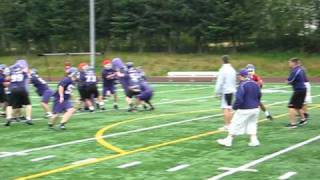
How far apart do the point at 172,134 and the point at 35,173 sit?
5024mm

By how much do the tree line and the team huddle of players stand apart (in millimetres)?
29202

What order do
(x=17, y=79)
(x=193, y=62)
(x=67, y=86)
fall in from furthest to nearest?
(x=193, y=62), (x=17, y=79), (x=67, y=86)

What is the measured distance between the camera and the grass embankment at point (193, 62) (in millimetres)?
44344

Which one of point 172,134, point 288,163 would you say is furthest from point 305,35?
point 288,163

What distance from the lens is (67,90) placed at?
14.9 metres

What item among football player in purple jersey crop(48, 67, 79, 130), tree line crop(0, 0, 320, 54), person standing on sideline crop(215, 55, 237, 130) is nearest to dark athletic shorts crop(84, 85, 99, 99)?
football player in purple jersey crop(48, 67, 79, 130)

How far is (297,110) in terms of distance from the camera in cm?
1534

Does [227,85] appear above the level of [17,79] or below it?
below

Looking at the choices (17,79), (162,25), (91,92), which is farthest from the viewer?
(162,25)

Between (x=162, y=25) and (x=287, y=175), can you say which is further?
(x=162, y=25)

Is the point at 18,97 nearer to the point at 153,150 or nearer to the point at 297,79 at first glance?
the point at 153,150

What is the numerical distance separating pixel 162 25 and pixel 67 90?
37.2 m

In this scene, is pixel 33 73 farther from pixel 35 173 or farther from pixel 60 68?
pixel 60 68

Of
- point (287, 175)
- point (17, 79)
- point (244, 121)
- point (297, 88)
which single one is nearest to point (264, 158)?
point (244, 121)
